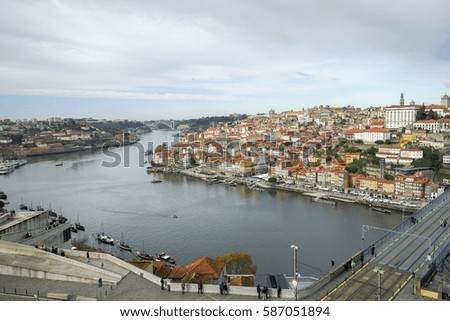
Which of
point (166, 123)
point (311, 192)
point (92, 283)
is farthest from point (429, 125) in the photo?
point (166, 123)

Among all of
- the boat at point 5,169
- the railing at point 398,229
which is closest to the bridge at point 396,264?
the railing at point 398,229

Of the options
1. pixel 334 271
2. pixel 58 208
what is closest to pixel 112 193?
pixel 58 208

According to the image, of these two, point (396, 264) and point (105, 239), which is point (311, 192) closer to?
point (105, 239)

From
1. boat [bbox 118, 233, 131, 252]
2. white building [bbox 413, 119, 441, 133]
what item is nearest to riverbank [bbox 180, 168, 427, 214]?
boat [bbox 118, 233, 131, 252]

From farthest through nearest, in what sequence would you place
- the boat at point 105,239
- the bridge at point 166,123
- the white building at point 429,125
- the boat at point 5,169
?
the bridge at point 166,123
the boat at point 5,169
the white building at point 429,125
the boat at point 105,239

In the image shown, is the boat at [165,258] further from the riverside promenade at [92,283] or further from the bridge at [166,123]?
the bridge at [166,123]
